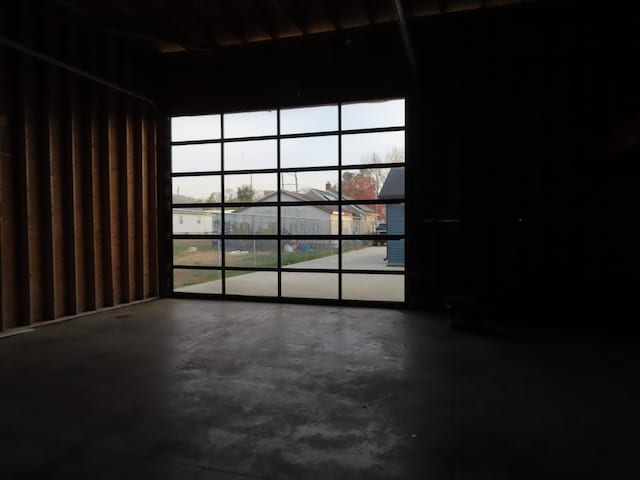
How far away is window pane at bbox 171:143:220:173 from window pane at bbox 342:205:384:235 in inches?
106

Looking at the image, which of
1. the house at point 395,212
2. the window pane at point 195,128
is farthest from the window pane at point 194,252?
the house at point 395,212

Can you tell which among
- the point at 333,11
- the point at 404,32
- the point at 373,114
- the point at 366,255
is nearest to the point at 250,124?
the point at 373,114

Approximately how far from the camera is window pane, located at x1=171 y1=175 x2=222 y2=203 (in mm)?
8062

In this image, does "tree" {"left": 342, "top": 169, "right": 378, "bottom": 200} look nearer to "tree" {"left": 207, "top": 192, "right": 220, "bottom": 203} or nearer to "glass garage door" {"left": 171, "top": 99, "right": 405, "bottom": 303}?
"glass garage door" {"left": 171, "top": 99, "right": 405, "bottom": 303}

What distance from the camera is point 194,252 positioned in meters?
8.17

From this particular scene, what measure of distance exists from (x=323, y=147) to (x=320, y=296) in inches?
106

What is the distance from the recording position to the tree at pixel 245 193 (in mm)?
7871

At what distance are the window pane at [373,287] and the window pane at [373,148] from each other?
1.99m

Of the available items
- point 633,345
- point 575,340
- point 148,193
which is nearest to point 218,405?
point 575,340

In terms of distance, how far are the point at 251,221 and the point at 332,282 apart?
6.35ft

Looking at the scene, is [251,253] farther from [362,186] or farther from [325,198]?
[362,186]

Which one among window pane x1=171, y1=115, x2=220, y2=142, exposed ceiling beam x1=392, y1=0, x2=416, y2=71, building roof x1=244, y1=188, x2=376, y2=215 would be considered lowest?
building roof x1=244, y1=188, x2=376, y2=215

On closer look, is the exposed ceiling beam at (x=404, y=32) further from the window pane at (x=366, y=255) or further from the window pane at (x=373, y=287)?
the window pane at (x=373, y=287)

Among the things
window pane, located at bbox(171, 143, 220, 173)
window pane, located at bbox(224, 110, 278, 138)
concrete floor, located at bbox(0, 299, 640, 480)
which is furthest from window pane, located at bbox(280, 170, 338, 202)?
concrete floor, located at bbox(0, 299, 640, 480)
